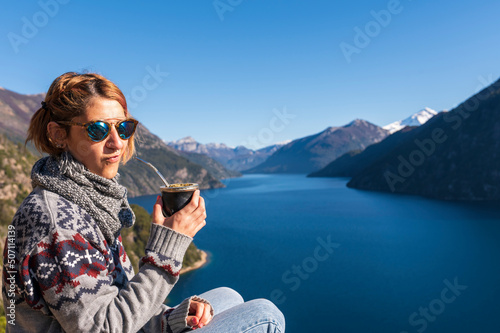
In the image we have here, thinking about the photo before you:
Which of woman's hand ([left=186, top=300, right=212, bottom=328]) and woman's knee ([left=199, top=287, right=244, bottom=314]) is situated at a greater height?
woman's hand ([left=186, top=300, right=212, bottom=328])

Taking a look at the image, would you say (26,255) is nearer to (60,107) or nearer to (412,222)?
(60,107)

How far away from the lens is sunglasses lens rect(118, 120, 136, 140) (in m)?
2.01

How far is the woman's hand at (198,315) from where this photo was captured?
2061 millimetres

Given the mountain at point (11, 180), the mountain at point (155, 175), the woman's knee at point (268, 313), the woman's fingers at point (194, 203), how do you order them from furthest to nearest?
the mountain at point (155, 175) → the mountain at point (11, 180) → the woman's knee at point (268, 313) → the woman's fingers at point (194, 203)

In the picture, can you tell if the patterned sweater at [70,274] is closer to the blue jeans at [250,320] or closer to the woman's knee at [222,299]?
the blue jeans at [250,320]

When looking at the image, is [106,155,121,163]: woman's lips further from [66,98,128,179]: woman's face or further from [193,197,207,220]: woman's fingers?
[193,197,207,220]: woman's fingers

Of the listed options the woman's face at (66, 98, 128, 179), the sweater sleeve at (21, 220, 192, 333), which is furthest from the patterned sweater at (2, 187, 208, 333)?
the woman's face at (66, 98, 128, 179)

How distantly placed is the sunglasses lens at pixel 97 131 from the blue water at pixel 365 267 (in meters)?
43.0

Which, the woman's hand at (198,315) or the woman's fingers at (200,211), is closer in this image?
the woman's fingers at (200,211)

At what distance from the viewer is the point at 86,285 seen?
4.78ft

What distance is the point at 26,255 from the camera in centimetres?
142

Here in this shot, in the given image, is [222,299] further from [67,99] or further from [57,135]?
[67,99]

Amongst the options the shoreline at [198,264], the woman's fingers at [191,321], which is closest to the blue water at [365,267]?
the shoreline at [198,264]

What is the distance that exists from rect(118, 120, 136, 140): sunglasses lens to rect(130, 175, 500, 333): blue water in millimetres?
42859
